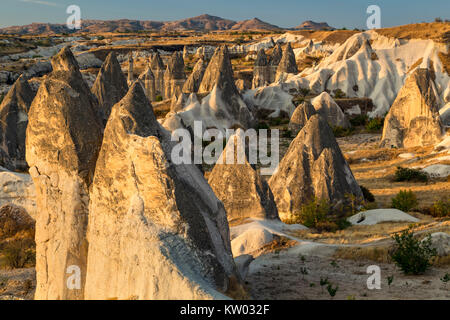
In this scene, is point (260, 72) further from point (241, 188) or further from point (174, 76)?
point (241, 188)

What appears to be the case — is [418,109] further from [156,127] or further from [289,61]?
[289,61]

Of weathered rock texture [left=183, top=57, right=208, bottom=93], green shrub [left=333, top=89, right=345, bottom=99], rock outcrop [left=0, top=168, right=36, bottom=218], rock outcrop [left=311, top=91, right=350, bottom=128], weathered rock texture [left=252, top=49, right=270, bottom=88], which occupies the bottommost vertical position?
rock outcrop [left=0, top=168, right=36, bottom=218]

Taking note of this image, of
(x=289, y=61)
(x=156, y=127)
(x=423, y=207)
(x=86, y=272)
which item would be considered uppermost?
(x=289, y=61)

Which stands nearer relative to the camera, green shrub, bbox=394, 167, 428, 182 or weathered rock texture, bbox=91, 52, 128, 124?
green shrub, bbox=394, 167, 428, 182

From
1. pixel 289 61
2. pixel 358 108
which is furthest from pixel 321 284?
pixel 289 61

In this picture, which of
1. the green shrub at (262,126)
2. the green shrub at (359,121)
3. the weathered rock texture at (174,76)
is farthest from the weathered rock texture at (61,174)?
the weathered rock texture at (174,76)

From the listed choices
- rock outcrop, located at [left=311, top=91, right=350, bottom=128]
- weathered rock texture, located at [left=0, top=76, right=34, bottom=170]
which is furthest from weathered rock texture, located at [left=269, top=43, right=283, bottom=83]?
weathered rock texture, located at [left=0, top=76, right=34, bottom=170]

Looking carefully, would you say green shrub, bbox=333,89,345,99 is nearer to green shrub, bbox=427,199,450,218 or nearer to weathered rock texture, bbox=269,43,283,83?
weathered rock texture, bbox=269,43,283,83
